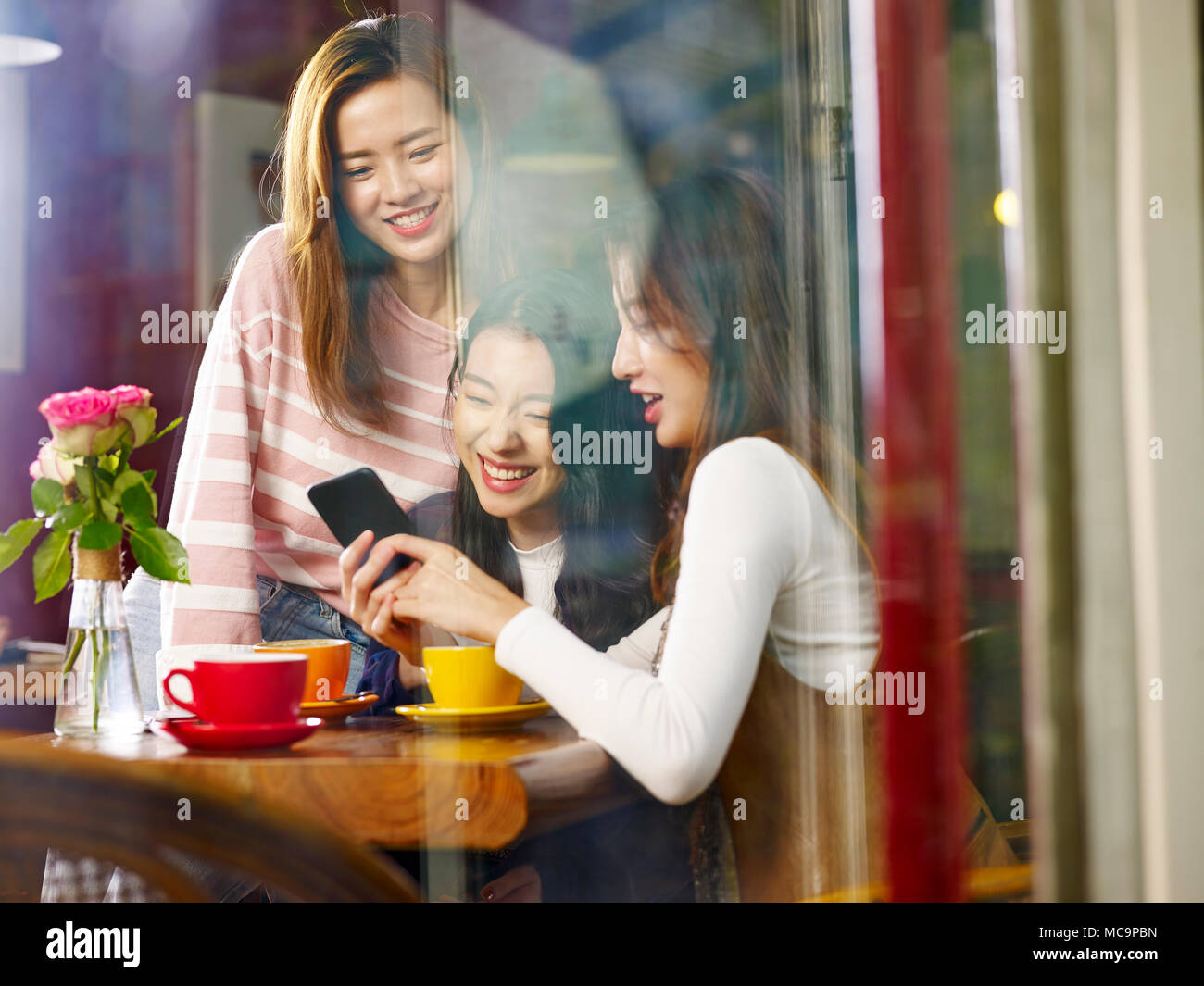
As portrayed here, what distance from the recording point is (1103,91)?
0.88m

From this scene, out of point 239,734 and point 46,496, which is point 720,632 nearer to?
point 239,734

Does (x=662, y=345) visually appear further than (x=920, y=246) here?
Yes

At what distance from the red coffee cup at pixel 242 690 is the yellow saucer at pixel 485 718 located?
14 cm

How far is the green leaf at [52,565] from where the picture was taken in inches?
40.8

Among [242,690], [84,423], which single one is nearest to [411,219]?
[84,423]

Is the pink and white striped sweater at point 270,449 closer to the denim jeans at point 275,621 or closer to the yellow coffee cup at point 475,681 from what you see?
the denim jeans at point 275,621

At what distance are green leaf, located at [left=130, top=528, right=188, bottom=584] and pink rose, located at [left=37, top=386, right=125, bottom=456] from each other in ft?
0.30

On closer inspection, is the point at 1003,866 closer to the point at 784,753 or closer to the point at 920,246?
the point at 784,753

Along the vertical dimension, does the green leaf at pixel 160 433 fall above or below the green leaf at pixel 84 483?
above

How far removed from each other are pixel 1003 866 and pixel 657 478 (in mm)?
471

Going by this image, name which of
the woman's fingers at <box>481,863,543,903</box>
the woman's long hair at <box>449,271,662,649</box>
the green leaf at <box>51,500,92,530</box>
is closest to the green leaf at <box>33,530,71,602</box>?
the green leaf at <box>51,500,92,530</box>

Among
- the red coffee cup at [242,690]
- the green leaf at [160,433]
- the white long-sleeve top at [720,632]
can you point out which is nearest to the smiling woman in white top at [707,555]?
the white long-sleeve top at [720,632]

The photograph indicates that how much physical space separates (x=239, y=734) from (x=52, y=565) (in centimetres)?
28
